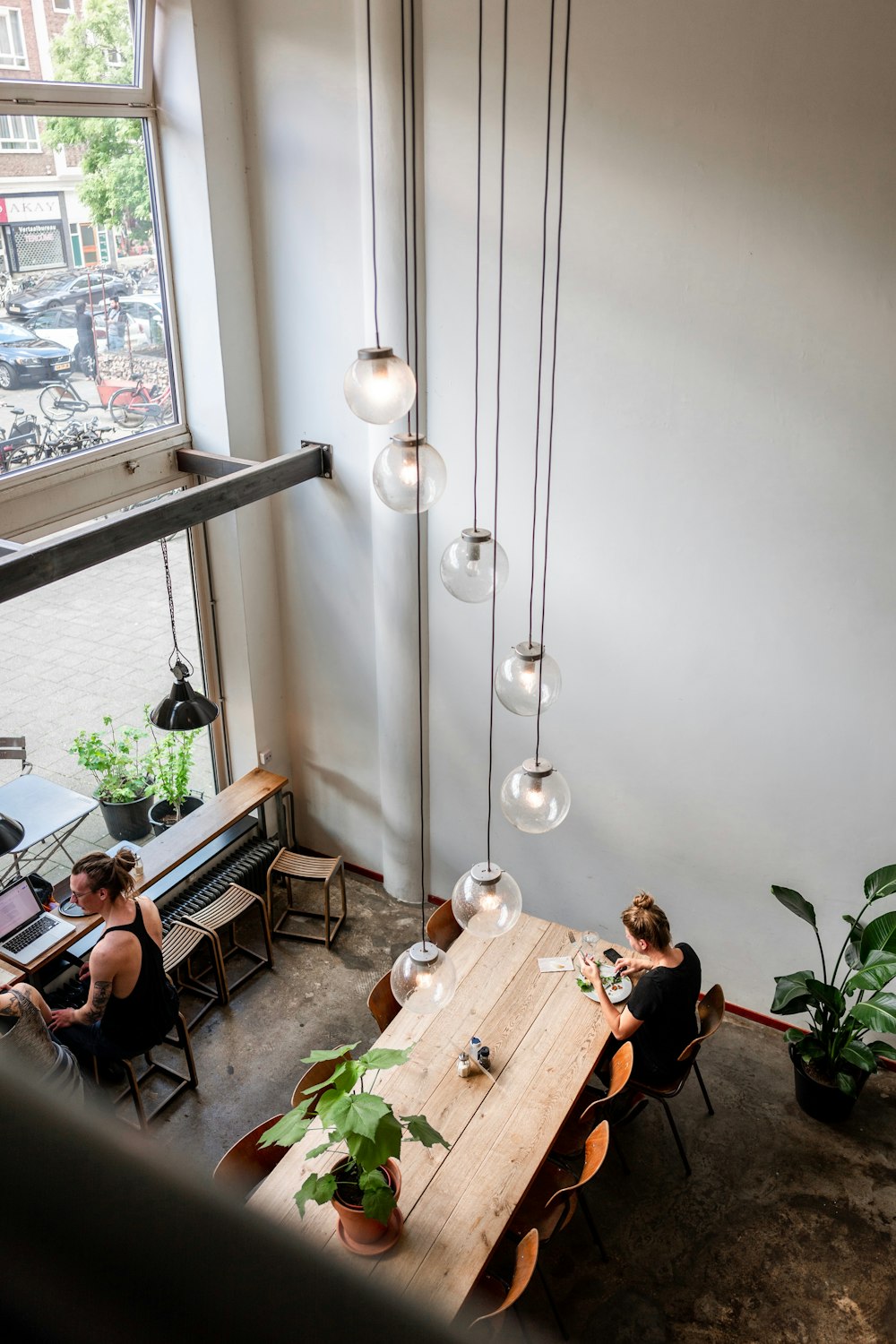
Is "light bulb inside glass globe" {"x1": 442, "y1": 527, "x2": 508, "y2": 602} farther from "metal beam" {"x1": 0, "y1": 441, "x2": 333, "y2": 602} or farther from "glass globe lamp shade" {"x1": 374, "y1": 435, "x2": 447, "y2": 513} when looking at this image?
"metal beam" {"x1": 0, "y1": 441, "x2": 333, "y2": 602}

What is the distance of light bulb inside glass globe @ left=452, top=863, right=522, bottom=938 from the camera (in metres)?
4.11

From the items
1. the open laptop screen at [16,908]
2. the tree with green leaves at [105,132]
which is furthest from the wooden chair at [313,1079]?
the tree with green leaves at [105,132]

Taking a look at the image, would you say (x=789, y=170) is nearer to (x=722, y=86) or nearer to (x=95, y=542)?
(x=722, y=86)

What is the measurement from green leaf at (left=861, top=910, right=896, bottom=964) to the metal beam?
13.7 feet

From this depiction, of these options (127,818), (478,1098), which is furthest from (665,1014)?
(127,818)

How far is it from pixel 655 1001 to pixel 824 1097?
1.62 metres

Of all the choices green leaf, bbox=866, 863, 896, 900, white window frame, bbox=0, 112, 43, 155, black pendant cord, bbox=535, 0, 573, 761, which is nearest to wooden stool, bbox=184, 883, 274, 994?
black pendant cord, bbox=535, 0, 573, 761

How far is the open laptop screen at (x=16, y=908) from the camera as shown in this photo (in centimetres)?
593

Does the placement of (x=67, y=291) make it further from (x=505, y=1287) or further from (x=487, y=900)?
(x=505, y=1287)

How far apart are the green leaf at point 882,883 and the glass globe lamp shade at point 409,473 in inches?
127

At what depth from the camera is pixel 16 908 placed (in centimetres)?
599

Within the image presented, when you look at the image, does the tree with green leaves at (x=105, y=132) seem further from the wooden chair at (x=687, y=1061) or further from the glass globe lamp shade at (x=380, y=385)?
the wooden chair at (x=687, y=1061)

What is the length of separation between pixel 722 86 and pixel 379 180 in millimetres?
1928

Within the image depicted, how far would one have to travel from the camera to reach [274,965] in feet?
23.8
